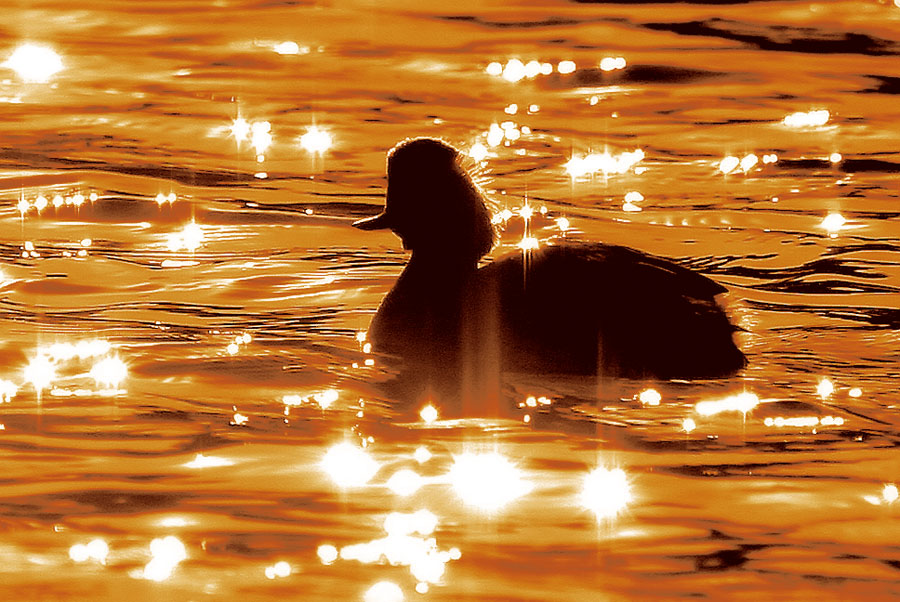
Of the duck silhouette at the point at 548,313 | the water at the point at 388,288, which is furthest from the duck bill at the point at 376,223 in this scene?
the water at the point at 388,288

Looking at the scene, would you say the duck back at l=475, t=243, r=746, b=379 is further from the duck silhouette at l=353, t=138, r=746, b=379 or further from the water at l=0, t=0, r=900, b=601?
the water at l=0, t=0, r=900, b=601

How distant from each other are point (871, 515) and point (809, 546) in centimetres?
39

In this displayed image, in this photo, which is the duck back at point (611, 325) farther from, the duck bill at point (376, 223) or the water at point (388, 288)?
the duck bill at point (376, 223)

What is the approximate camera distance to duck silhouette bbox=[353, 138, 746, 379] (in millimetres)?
7105

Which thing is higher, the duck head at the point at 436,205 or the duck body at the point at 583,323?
the duck head at the point at 436,205

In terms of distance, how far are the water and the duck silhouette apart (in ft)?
0.50

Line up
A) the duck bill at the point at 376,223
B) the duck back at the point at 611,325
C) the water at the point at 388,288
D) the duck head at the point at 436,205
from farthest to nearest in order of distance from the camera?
the duck bill at the point at 376,223, the duck head at the point at 436,205, the duck back at the point at 611,325, the water at the point at 388,288

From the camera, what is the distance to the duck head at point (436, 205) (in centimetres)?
766

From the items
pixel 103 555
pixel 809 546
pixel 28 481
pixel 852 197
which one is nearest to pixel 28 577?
pixel 103 555

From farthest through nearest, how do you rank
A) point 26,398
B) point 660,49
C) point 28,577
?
point 660,49 < point 26,398 < point 28,577

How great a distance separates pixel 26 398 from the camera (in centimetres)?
680

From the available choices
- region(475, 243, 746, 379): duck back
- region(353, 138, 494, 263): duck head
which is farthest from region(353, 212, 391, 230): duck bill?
region(475, 243, 746, 379): duck back

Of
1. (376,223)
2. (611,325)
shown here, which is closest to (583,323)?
(611,325)

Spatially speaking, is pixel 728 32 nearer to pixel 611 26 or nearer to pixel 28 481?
pixel 611 26
